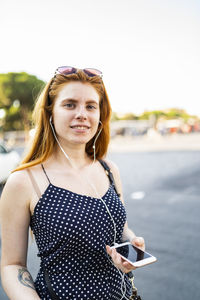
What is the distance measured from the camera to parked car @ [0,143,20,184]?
741cm

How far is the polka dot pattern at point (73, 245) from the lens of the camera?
1252 millimetres

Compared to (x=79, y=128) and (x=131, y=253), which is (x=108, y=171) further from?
(x=131, y=253)

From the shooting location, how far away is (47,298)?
1267 mm

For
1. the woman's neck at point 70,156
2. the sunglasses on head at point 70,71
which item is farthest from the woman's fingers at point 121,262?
the sunglasses on head at point 70,71

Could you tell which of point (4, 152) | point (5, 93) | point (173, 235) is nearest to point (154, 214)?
point (173, 235)

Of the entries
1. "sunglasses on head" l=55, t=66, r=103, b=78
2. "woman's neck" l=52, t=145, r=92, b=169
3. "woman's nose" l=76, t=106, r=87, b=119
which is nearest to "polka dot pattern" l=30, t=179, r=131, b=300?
"woman's neck" l=52, t=145, r=92, b=169

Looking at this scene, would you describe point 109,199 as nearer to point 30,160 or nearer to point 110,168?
point 110,168

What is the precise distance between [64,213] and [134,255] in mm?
365

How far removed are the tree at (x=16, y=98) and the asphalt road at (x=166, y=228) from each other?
2714 centimetres

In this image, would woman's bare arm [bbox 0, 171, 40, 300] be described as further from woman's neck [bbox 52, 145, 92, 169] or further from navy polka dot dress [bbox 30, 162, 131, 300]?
woman's neck [bbox 52, 145, 92, 169]

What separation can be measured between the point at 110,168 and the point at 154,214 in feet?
12.0

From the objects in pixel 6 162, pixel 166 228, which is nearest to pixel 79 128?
pixel 166 228

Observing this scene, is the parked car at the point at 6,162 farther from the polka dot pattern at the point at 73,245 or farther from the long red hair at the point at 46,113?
the polka dot pattern at the point at 73,245

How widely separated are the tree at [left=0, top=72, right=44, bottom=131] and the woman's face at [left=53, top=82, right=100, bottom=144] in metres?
32.2
